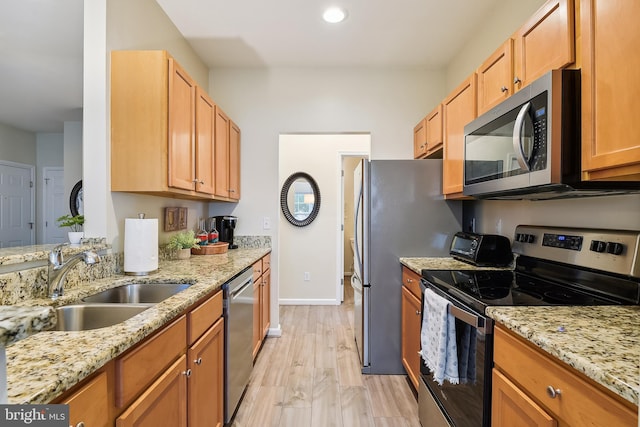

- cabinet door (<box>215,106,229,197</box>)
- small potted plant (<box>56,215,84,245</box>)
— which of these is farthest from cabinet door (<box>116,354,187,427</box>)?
cabinet door (<box>215,106,229,197</box>)

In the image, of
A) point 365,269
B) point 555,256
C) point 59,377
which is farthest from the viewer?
point 365,269

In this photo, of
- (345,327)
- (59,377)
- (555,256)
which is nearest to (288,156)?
(345,327)

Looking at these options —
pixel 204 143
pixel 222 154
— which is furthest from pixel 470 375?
pixel 222 154

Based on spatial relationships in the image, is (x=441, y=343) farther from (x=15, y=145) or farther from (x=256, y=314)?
(x=15, y=145)

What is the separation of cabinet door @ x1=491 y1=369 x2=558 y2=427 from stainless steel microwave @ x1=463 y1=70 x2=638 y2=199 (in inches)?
29.2

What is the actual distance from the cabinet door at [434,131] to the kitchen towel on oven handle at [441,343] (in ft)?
4.45

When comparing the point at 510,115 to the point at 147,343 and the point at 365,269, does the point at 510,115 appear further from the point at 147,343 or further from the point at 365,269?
the point at 147,343

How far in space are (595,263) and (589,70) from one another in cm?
79

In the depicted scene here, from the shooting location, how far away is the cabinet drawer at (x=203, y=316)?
1264 mm

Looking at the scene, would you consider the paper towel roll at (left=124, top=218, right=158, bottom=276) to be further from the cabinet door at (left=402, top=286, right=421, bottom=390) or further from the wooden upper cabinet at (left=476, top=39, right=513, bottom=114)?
the wooden upper cabinet at (left=476, top=39, right=513, bottom=114)

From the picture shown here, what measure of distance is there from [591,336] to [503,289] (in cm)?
56

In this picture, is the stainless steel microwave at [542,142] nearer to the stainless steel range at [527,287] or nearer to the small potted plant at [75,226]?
the stainless steel range at [527,287]

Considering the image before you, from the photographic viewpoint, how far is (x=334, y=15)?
7.34 ft

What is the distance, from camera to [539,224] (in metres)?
1.75
